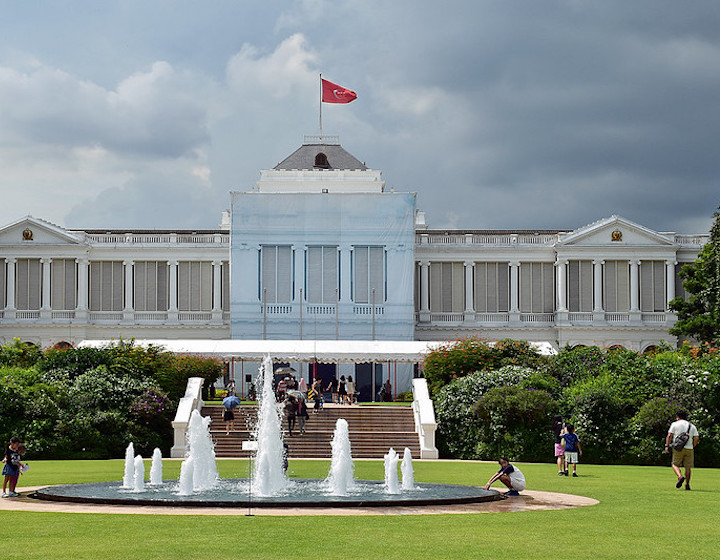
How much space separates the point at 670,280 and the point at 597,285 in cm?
507

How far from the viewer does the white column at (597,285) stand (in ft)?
251

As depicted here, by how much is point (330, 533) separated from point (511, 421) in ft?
75.8

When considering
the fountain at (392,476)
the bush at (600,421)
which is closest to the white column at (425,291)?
the bush at (600,421)

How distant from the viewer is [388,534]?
1597cm

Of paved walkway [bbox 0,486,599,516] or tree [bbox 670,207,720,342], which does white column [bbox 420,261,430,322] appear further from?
paved walkway [bbox 0,486,599,516]

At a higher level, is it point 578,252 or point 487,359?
point 578,252

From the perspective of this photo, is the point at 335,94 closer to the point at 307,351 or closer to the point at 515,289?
the point at 515,289

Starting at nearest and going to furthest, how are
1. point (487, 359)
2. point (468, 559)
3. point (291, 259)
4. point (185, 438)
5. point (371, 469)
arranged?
point (468, 559) → point (371, 469) → point (185, 438) → point (487, 359) → point (291, 259)

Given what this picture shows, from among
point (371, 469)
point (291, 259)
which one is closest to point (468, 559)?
point (371, 469)

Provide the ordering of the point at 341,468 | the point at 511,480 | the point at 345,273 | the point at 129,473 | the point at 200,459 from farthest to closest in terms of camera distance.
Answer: the point at 345,273 < the point at 200,459 < the point at 129,473 < the point at 511,480 < the point at 341,468

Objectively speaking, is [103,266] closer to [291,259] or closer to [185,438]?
[291,259]

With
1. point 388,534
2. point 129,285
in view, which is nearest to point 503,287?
point 129,285

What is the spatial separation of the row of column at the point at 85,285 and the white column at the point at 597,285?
2647cm

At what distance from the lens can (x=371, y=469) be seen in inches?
1243
